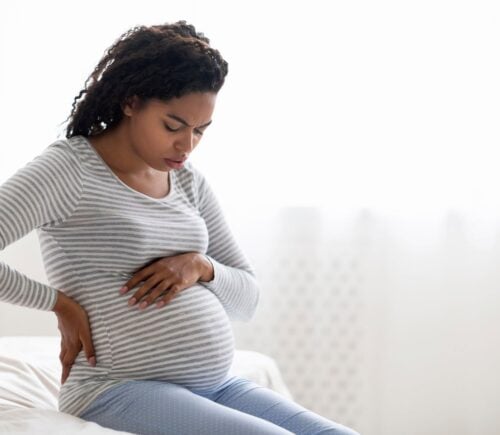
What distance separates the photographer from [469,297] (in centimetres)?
276

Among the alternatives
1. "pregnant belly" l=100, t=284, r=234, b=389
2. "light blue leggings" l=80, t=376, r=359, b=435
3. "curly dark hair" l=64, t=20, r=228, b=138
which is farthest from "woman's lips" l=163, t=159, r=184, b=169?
"light blue leggings" l=80, t=376, r=359, b=435

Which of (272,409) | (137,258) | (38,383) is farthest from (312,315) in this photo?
(137,258)

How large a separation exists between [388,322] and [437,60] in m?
0.79

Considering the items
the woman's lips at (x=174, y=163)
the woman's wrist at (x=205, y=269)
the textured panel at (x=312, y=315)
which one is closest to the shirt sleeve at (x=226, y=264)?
the woman's wrist at (x=205, y=269)

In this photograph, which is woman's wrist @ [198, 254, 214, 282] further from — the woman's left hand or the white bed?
the white bed

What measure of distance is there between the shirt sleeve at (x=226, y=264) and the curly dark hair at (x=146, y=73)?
217mm

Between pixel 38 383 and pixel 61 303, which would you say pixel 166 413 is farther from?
pixel 38 383

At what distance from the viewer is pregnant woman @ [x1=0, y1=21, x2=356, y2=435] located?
1331 millimetres

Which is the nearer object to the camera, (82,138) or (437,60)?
(82,138)

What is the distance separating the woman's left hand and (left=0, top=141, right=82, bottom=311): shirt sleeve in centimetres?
13

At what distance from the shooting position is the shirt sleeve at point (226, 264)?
160cm

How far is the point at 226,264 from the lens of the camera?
1708 millimetres

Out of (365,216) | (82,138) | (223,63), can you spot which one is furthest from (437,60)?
(82,138)

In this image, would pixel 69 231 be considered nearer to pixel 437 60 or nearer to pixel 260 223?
pixel 260 223
